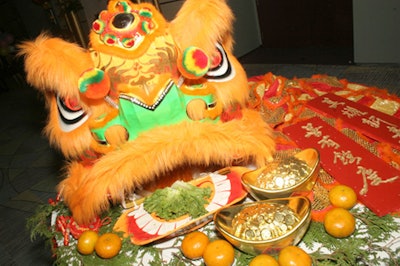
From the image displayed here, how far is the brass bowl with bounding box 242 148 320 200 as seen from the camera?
0.89 meters

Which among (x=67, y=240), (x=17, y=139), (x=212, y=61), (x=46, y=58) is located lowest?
(x=17, y=139)

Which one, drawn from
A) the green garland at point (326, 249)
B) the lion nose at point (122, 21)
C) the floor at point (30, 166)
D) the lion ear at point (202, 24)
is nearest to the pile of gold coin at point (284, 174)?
the green garland at point (326, 249)

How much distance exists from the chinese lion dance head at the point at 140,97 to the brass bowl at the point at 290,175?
0.04 metres

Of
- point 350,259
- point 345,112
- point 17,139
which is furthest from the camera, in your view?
point 17,139

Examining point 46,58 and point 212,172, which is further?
point 212,172

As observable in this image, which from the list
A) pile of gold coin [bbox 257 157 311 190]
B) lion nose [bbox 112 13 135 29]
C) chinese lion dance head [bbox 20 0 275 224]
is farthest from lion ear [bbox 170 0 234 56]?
pile of gold coin [bbox 257 157 311 190]

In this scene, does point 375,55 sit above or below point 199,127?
below

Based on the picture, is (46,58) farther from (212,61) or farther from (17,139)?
(17,139)

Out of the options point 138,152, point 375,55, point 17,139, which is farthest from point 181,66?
point 17,139

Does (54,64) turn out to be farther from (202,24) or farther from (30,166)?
(30,166)

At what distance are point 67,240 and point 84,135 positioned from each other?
1.17 feet

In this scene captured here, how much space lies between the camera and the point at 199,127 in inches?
36.9

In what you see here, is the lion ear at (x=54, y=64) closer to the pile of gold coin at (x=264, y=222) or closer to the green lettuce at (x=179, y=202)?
the green lettuce at (x=179, y=202)

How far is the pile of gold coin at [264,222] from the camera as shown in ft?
2.56
